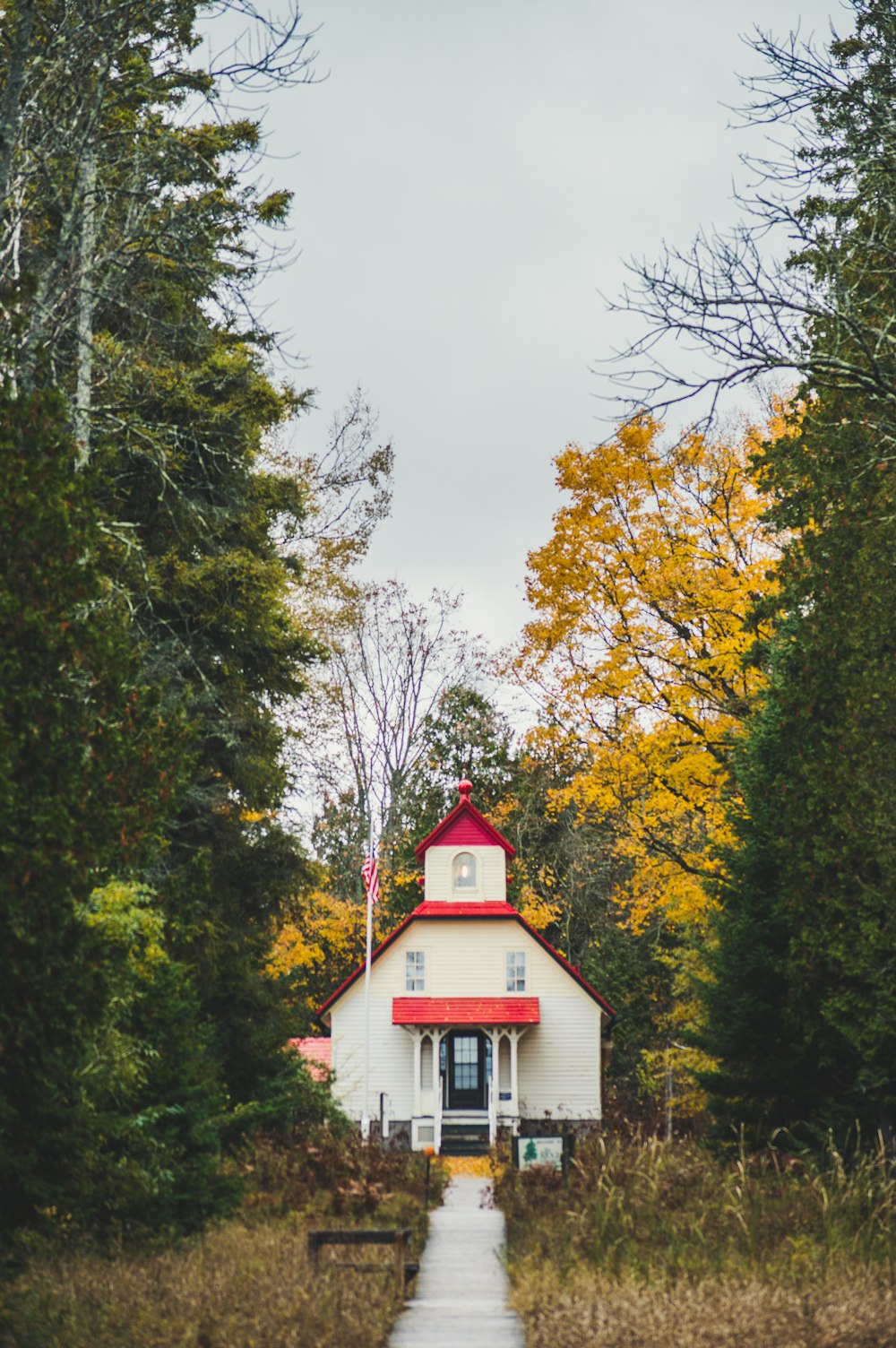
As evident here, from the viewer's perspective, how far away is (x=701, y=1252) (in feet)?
34.7

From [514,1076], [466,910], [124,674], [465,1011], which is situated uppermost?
[124,674]

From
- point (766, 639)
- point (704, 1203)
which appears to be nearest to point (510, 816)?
point (766, 639)

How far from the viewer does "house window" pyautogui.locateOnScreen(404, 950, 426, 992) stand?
3094 centimetres

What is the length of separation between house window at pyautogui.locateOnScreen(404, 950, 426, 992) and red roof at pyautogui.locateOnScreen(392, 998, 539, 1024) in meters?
Result: 0.48

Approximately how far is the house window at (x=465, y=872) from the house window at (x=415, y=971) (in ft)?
6.35

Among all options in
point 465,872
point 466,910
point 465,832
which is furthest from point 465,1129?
point 465,832

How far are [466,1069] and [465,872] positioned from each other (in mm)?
4871

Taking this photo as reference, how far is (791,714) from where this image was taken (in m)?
16.1

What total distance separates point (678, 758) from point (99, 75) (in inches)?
544

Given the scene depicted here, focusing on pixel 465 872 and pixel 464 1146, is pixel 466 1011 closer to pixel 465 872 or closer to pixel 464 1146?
pixel 464 1146

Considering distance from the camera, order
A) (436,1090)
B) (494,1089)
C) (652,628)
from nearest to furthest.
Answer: (652,628)
(436,1090)
(494,1089)

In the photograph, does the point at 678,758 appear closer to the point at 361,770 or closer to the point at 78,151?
the point at 78,151

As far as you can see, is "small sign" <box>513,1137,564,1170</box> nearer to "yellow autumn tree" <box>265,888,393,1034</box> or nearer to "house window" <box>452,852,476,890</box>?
"yellow autumn tree" <box>265,888,393,1034</box>

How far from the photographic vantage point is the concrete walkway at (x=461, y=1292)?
30.1ft
